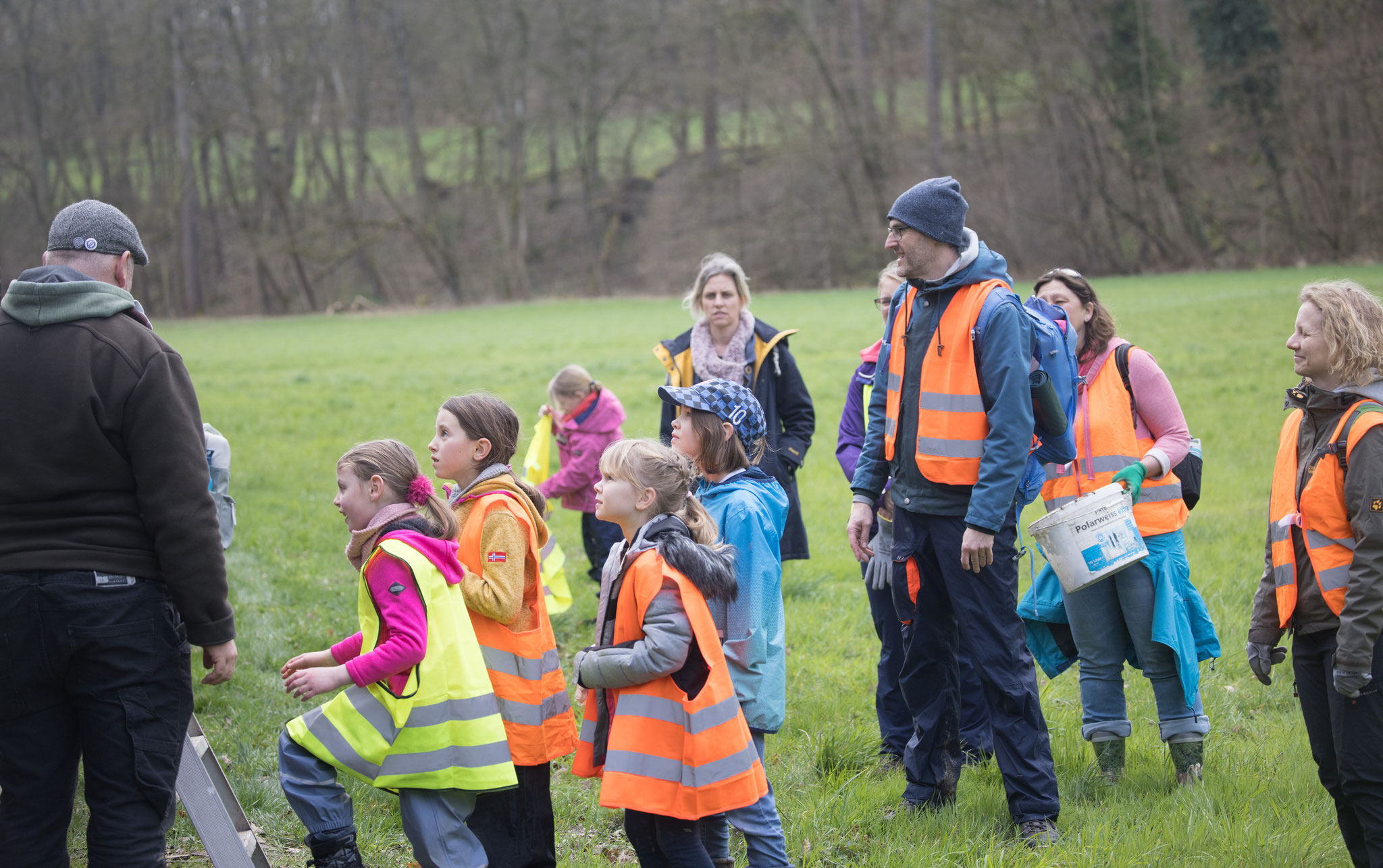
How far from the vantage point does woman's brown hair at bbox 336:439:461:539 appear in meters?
3.54

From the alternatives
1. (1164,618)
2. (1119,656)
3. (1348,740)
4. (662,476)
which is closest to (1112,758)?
(1119,656)

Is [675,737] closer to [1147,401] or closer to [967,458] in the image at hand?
[967,458]

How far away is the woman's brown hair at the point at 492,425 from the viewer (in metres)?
3.82

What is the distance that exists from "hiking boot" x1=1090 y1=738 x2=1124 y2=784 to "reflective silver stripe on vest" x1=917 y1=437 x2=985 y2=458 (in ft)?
5.08

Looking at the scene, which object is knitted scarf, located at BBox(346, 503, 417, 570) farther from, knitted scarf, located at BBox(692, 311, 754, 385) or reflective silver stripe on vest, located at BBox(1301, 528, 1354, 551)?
reflective silver stripe on vest, located at BBox(1301, 528, 1354, 551)

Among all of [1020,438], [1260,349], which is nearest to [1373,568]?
[1020,438]

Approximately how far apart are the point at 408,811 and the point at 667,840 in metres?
0.85

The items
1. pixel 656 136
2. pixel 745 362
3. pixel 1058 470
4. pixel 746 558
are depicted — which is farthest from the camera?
pixel 656 136

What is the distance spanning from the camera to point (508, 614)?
3605 mm

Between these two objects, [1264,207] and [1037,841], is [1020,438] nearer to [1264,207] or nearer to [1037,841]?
[1037,841]

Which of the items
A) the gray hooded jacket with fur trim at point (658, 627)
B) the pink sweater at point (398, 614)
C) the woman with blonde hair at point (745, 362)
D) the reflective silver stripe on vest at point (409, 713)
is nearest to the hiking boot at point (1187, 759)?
the woman with blonde hair at point (745, 362)

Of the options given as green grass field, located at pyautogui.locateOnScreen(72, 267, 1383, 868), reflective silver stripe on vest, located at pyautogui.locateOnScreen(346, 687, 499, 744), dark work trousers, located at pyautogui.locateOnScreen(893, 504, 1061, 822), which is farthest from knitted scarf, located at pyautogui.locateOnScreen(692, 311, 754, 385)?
reflective silver stripe on vest, located at pyautogui.locateOnScreen(346, 687, 499, 744)

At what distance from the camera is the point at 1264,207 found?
34531 mm

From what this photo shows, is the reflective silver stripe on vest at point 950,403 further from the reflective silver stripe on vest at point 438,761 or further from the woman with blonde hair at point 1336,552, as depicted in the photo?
the reflective silver stripe on vest at point 438,761
